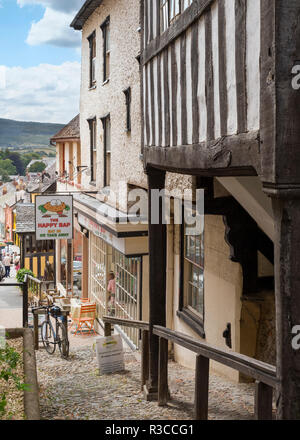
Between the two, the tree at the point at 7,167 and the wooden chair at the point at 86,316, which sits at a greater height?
the tree at the point at 7,167

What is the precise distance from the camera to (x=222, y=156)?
12.0 feet

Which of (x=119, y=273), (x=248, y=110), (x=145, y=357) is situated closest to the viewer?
Result: (x=248, y=110)

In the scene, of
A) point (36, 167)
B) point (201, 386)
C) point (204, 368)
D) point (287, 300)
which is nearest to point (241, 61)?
point (287, 300)

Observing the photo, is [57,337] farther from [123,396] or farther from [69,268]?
[69,268]

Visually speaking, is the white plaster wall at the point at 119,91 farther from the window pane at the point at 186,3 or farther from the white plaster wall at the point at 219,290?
A: the window pane at the point at 186,3

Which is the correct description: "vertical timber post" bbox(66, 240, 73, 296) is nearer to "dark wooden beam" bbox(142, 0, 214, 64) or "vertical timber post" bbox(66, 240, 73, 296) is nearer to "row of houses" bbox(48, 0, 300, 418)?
"row of houses" bbox(48, 0, 300, 418)

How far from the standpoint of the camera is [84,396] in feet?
20.9

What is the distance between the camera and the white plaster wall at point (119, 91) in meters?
10.7

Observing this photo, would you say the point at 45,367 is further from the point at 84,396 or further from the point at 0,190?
the point at 0,190

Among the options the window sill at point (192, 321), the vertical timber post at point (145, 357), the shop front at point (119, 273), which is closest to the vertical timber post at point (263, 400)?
the vertical timber post at point (145, 357)

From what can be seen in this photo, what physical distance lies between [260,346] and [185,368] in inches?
82.4

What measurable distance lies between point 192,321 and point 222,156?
4.99 m

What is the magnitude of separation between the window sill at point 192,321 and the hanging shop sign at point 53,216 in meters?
6.30

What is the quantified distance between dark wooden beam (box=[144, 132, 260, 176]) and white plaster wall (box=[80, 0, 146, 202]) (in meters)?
5.63
